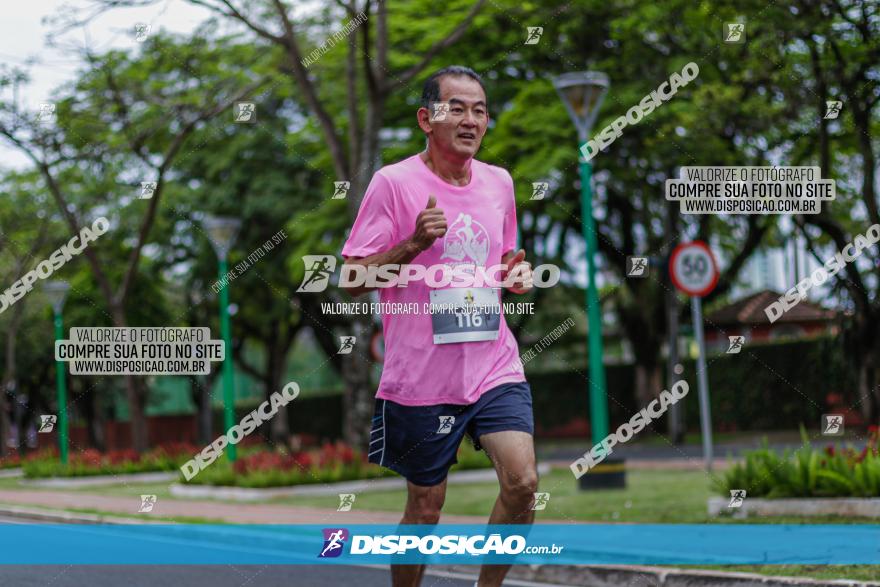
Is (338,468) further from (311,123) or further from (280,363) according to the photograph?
(280,363)

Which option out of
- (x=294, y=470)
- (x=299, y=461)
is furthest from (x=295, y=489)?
(x=299, y=461)

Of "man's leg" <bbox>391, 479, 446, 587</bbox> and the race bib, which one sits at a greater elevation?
the race bib

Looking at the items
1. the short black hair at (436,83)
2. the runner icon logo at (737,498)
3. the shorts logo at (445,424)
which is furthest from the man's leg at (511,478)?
the runner icon logo at (737,498)

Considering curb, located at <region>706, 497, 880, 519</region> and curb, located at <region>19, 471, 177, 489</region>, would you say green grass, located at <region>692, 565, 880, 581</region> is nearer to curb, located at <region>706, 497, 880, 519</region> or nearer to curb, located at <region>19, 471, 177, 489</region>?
curb, located at <region>706, 497, 880, 519</region>

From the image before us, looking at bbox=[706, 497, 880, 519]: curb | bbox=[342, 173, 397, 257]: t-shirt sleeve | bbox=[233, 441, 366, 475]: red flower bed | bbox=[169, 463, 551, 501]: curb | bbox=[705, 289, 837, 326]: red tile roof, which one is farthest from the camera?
bbox=[705, 289, 837, 326]: red tile roof

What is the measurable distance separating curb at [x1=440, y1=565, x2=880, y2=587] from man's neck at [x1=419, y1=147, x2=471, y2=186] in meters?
2.73

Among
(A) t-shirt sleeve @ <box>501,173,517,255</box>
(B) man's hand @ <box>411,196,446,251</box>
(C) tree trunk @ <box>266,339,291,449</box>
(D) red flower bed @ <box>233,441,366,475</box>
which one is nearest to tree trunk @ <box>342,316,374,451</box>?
(D) red flower bed @ <box>233,441,366,475</box>

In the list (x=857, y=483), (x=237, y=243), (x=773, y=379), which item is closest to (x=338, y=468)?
(x=857, y=483)

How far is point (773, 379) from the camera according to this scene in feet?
91.5

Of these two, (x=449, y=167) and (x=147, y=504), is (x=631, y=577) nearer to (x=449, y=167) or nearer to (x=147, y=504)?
(x=449, y=167)

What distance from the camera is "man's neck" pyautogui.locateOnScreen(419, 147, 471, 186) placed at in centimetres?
521

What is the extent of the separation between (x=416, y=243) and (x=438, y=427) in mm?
743

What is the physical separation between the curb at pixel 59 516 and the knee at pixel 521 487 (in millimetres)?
8211

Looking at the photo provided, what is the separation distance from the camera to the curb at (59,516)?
520 inches
